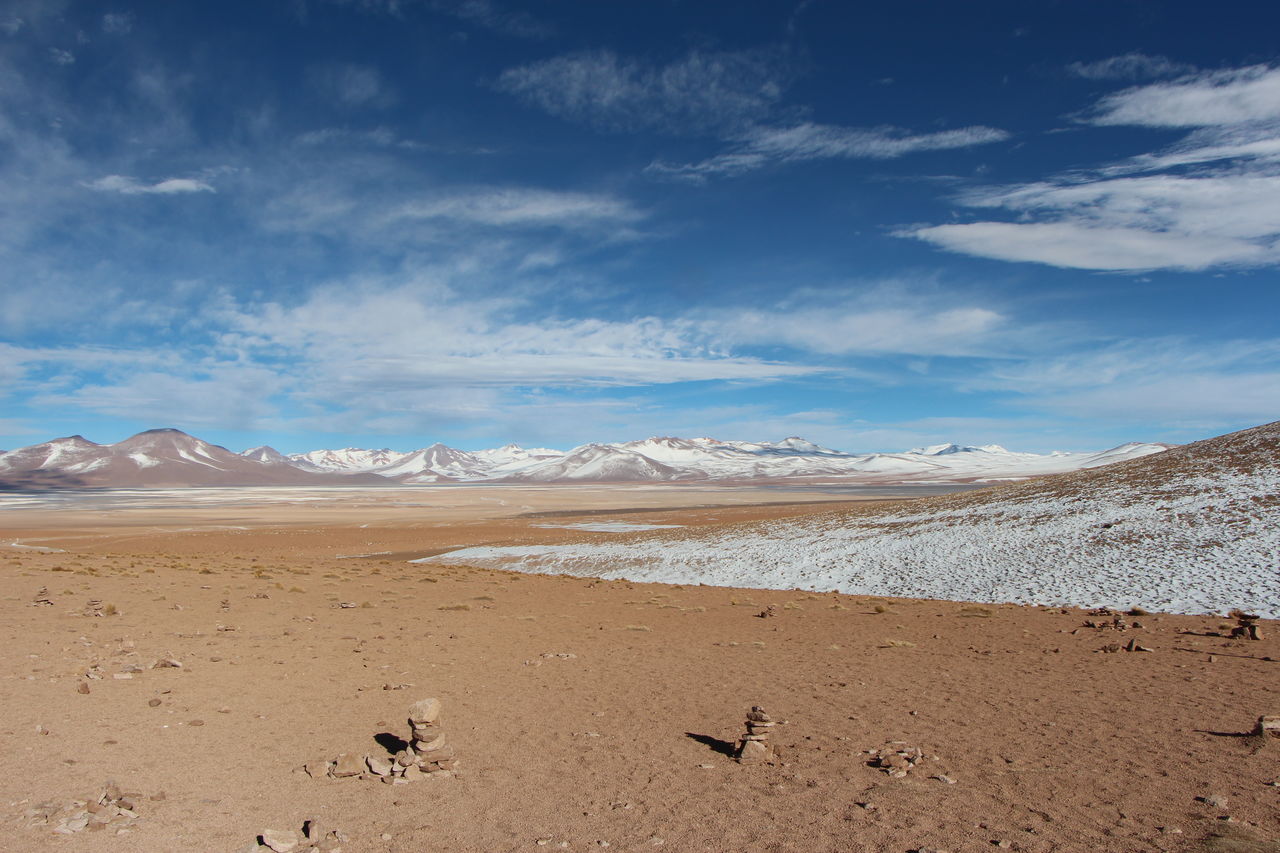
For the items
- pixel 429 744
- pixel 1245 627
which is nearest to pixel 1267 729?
pixel 1245 627

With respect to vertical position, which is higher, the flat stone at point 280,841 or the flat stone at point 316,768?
the flat stone at point 280,841

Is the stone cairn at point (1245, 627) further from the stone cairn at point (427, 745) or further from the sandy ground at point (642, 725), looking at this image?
the stone cairn at point (427, 745)

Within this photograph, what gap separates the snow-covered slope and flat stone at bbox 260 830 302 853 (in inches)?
835

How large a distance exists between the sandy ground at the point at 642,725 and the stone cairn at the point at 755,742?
0.22m

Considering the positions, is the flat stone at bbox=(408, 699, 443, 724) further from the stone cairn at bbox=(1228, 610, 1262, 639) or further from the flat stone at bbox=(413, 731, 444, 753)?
the stone cairn at bbox=(1228, 610, 1262, 639)

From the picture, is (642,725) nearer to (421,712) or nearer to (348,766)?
(421,712)

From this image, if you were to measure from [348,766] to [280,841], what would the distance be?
1.92m

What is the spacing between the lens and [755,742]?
8828mm

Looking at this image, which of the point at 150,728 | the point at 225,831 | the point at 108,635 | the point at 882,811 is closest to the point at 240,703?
the point at 150,728

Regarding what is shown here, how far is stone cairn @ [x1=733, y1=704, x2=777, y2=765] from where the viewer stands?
870 cm

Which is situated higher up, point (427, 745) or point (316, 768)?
point (427, 745)

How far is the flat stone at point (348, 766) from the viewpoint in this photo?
323 inches

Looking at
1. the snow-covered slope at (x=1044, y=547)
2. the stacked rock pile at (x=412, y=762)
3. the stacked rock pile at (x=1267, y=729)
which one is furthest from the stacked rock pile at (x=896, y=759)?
the snow-covered slope at (x=1044, y=547)

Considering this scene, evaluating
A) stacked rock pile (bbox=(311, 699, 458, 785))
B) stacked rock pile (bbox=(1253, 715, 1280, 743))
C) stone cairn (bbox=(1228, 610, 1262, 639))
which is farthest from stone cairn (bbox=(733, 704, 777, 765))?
stone cairn (bbox=(1228, 610, 1262, 639))
